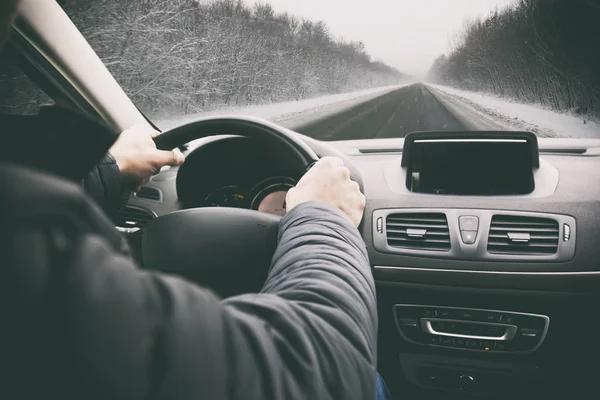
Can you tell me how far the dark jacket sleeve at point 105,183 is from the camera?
1776 millimetres

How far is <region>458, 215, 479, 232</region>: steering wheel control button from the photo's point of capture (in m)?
2.62

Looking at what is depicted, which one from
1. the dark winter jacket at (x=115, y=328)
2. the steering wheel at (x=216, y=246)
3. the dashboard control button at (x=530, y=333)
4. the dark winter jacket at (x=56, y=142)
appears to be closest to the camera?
the dark winter jacket at (x=115, y=328)

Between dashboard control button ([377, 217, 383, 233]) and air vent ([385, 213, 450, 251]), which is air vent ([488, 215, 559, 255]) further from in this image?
dashboard control button ([377, 217, 383, 233])

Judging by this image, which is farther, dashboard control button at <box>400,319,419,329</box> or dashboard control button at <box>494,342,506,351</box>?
dashboard control button at <box>400,319,419,329</box>

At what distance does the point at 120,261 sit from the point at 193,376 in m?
0.16

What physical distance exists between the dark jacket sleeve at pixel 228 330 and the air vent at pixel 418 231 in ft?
6.06

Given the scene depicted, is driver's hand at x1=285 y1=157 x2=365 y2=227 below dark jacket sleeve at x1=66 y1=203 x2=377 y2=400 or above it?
above

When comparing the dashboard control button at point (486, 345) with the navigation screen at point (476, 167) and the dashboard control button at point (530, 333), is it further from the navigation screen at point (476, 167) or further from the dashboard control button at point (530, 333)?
the navigation screen at point (476, 167)

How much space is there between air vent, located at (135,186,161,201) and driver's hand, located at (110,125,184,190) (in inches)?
20.9

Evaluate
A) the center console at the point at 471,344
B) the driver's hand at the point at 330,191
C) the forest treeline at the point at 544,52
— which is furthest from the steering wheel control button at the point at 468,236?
the forest treeline at the point at 544,52

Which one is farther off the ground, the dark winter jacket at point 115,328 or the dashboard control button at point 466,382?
the dark winter jacket at point 115,328

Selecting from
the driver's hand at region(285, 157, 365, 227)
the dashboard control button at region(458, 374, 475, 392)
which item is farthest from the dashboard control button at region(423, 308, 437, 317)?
the driver's hand at region(285, 157, 365, 227)

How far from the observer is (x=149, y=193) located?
269cm

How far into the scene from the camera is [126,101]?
2.97 m
